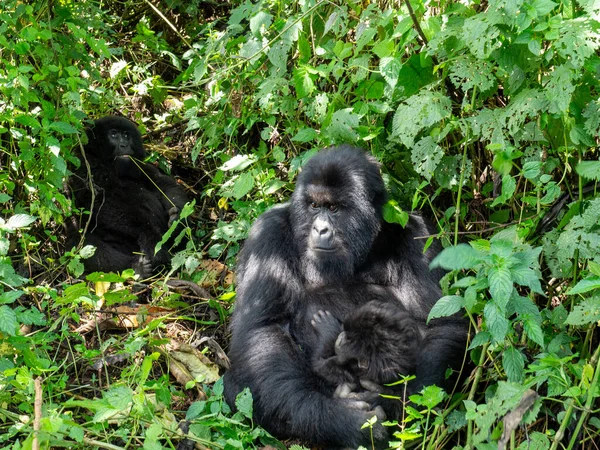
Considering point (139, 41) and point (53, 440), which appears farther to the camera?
point (139, 41)

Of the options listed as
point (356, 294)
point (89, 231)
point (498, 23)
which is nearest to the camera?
point (498, 23)

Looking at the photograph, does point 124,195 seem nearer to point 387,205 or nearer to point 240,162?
point 240,162

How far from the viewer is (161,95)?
7035 mm

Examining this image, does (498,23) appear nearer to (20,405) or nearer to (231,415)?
(231,415)

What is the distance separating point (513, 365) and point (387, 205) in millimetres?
1348

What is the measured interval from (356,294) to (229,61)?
213 centimetres

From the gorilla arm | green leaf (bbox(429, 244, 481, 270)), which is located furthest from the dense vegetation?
the gorilla arm

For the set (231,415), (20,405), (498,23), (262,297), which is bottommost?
(231,415)

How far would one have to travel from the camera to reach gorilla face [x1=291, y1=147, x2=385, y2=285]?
4.16 metres

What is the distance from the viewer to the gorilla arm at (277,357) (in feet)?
12.3

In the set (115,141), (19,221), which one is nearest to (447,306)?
(19,221)

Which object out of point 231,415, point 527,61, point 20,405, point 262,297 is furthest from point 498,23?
point 20,405

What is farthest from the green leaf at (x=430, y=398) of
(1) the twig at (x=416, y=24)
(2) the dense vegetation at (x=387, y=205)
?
(1) the twig at (x=416, y=24)

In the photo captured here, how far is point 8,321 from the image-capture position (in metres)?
3.42
